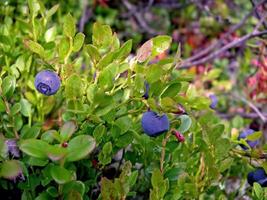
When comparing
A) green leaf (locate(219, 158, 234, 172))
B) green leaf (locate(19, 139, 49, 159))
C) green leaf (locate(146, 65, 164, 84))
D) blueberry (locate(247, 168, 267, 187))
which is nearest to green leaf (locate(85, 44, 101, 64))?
green leaf (locate(146, 65, 164, 84))

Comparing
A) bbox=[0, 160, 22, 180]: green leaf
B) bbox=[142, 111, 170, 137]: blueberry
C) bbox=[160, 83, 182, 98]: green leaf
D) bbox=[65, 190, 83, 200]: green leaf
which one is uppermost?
bbox=[0, 160, 22, 180]: green leaf

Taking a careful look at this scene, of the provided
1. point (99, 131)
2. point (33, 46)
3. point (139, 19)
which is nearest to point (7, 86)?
point (33, 46)

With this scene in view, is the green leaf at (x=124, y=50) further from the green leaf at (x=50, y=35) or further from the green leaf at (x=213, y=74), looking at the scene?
the green leaf at (x=213, y=74)

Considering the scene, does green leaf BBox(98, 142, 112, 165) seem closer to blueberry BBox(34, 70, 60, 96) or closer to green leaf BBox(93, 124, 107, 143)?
green leaf BBox(93, 124, 107, 143)

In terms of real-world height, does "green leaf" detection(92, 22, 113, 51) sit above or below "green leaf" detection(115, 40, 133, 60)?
above

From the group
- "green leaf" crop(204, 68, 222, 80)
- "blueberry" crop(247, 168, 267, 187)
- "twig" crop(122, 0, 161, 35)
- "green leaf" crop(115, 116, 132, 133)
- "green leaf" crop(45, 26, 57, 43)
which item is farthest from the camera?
"twig" crop(122, 0, 161, 35)

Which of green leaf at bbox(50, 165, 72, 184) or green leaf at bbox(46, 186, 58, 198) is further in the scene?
green leaf at bbox(46, 186, 58, 198)

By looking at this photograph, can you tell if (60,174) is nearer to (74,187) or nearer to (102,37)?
(74,187)

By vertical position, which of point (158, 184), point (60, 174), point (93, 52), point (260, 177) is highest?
point (93, 52)
